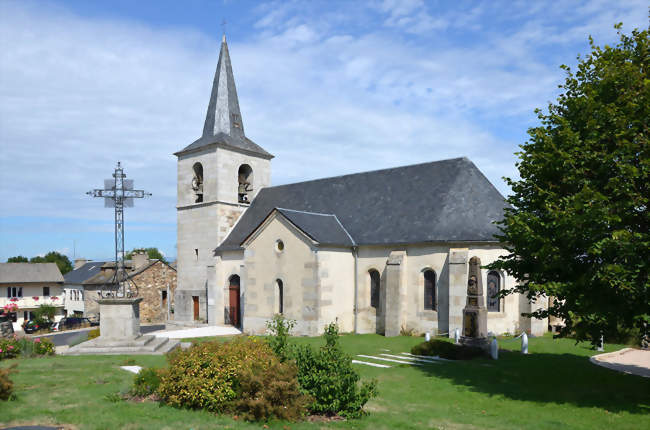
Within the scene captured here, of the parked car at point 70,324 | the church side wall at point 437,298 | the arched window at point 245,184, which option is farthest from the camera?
the parked car at point 70,324

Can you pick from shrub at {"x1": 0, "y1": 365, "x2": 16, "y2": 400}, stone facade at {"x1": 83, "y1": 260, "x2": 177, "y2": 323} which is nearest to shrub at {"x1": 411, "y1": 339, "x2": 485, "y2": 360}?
shrub at {"x1": 0, "y1": 365, "x2": 16, "y2": 400}

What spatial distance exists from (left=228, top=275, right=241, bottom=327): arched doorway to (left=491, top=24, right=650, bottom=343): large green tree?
849 inches

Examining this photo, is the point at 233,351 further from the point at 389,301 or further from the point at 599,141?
the point at 389,301

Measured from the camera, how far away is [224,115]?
1371 inches

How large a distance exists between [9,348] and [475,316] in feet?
55.7

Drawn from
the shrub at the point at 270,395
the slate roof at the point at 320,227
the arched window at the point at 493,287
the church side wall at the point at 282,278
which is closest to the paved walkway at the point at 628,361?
the arched window at the point at 493,287

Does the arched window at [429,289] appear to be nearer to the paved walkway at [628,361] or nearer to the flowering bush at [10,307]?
the paved walkway at [628,361]

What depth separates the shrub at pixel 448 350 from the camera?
1789cm

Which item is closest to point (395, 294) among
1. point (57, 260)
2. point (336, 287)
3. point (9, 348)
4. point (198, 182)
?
point (336, 287)

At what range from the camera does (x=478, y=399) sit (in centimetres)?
1192

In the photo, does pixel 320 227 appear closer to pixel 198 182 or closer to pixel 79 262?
pixel 198 182

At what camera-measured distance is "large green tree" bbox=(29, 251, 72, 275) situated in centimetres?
10031

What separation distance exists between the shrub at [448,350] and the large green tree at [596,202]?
18.5 ft

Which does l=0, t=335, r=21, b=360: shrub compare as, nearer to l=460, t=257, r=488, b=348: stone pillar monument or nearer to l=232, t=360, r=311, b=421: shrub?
l=232, t=360, r=311, b=421: shrub
